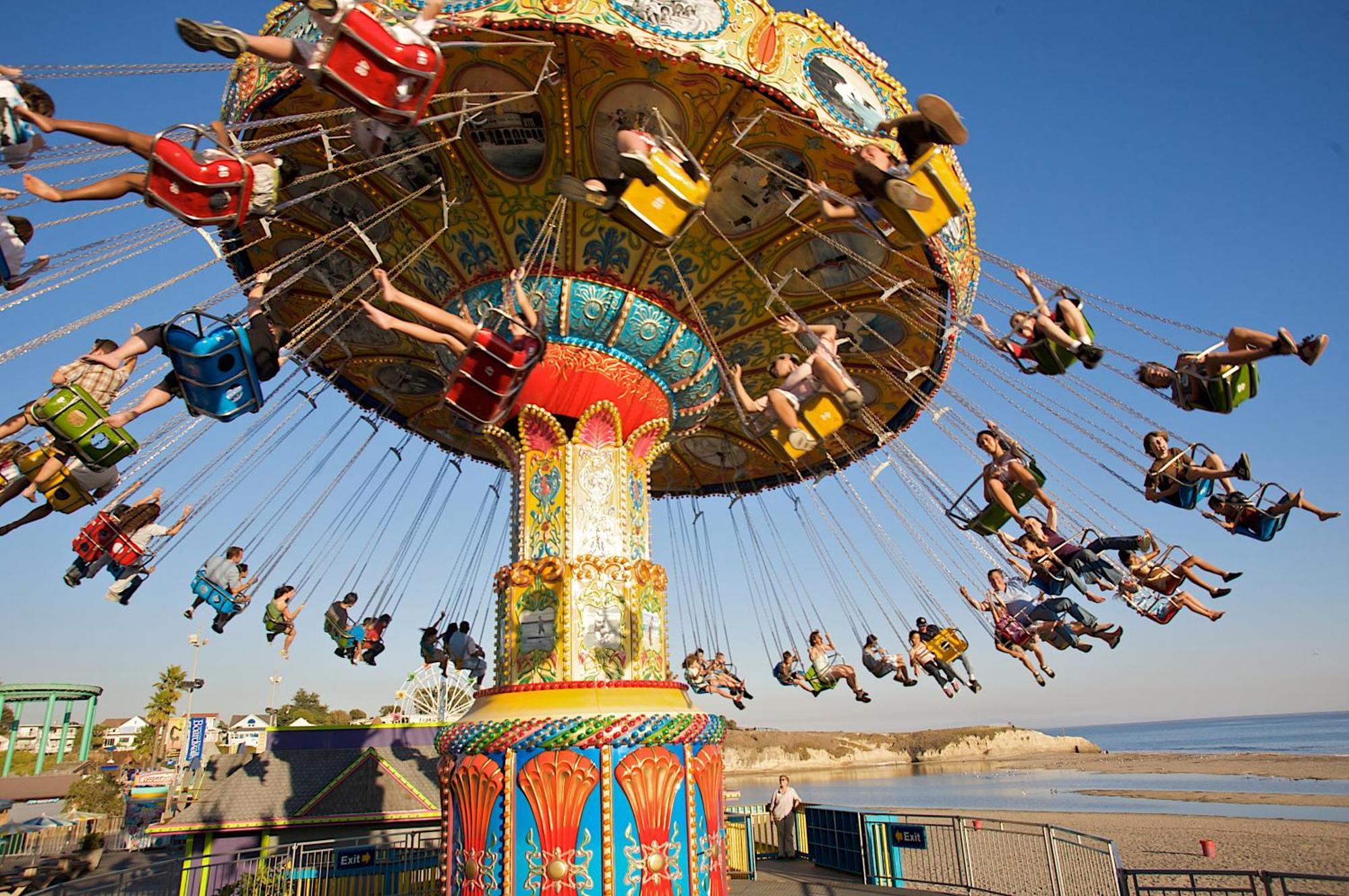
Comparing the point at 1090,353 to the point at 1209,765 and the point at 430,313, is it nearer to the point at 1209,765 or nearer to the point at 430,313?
the point at 430,313

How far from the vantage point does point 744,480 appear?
14328mm

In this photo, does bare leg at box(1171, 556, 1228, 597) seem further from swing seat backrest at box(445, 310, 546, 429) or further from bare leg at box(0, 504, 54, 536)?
bare leg at box(0, 504, 54, 536)

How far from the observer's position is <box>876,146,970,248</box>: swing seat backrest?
19.8 feet

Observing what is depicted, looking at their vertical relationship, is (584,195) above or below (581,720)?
above

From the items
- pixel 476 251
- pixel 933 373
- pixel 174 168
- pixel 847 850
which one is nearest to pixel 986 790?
pixel 847 850

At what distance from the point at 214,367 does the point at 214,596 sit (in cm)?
449

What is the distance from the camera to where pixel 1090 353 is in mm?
6812

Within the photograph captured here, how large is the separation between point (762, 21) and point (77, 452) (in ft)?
20.8

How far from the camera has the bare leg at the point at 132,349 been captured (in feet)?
19.7

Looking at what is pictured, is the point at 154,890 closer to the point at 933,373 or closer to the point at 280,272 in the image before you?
the point at 280,272

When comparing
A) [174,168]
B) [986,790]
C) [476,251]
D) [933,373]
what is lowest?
[986,790]

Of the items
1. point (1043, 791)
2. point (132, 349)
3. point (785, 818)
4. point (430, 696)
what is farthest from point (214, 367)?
point (1043, 791)

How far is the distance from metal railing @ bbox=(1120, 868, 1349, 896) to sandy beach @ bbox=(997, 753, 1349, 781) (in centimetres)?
2971

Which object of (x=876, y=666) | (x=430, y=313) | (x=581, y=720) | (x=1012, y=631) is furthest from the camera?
(x=876, y=666)
